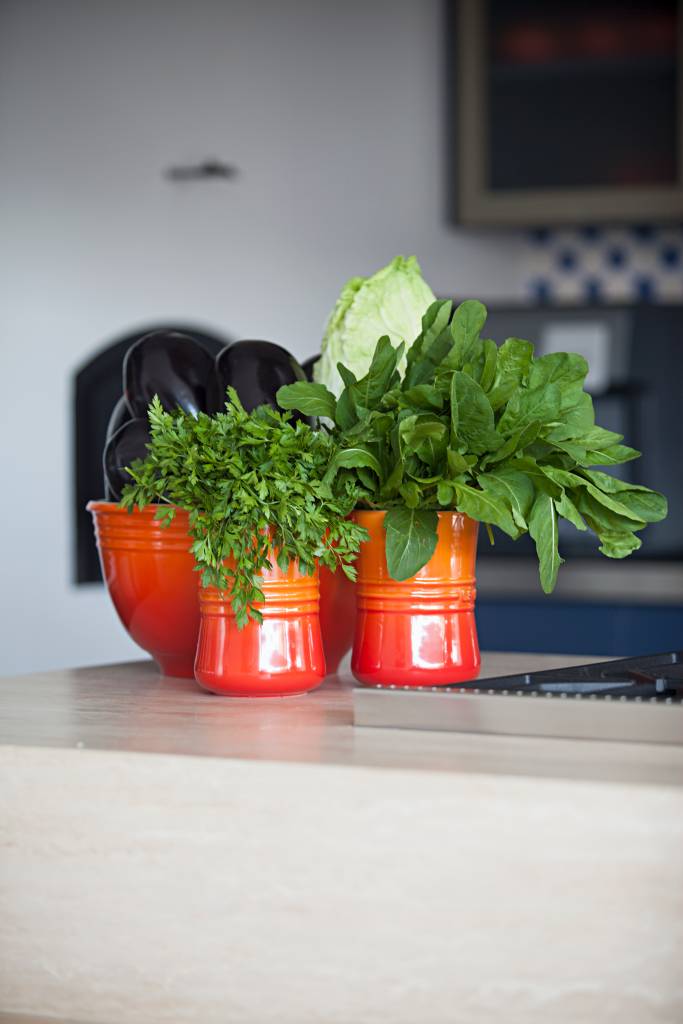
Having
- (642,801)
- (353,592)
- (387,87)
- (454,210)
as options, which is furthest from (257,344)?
(387,87)

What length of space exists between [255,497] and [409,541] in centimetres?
12

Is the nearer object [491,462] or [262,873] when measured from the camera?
[262,873]

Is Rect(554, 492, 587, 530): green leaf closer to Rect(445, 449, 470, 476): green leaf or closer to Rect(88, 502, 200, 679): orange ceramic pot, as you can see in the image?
Rect(445, 449, 470, 476): green leaf

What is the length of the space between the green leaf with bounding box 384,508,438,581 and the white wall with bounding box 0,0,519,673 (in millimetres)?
2591

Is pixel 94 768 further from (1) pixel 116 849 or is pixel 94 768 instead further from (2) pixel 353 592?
(2) pixel 353 592

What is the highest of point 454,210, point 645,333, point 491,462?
point 454,210

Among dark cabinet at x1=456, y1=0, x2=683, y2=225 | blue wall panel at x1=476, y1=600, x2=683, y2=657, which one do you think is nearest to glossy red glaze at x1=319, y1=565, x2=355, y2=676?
blue wall panel at x1=476, y1=600, x2=683, y2=657

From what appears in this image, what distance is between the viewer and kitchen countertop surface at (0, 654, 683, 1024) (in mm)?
678

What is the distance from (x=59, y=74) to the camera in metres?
3.63

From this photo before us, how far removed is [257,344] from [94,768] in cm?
44

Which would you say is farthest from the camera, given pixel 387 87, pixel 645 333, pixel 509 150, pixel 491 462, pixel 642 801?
pixel 387 87

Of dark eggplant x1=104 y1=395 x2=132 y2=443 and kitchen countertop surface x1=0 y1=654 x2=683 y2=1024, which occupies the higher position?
dark eggplant x1=104 y1=395 x2=132 y2=443

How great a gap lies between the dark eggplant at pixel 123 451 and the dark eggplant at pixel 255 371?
0.24ft

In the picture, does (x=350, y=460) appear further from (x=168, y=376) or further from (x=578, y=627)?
(x=578, y=627)
